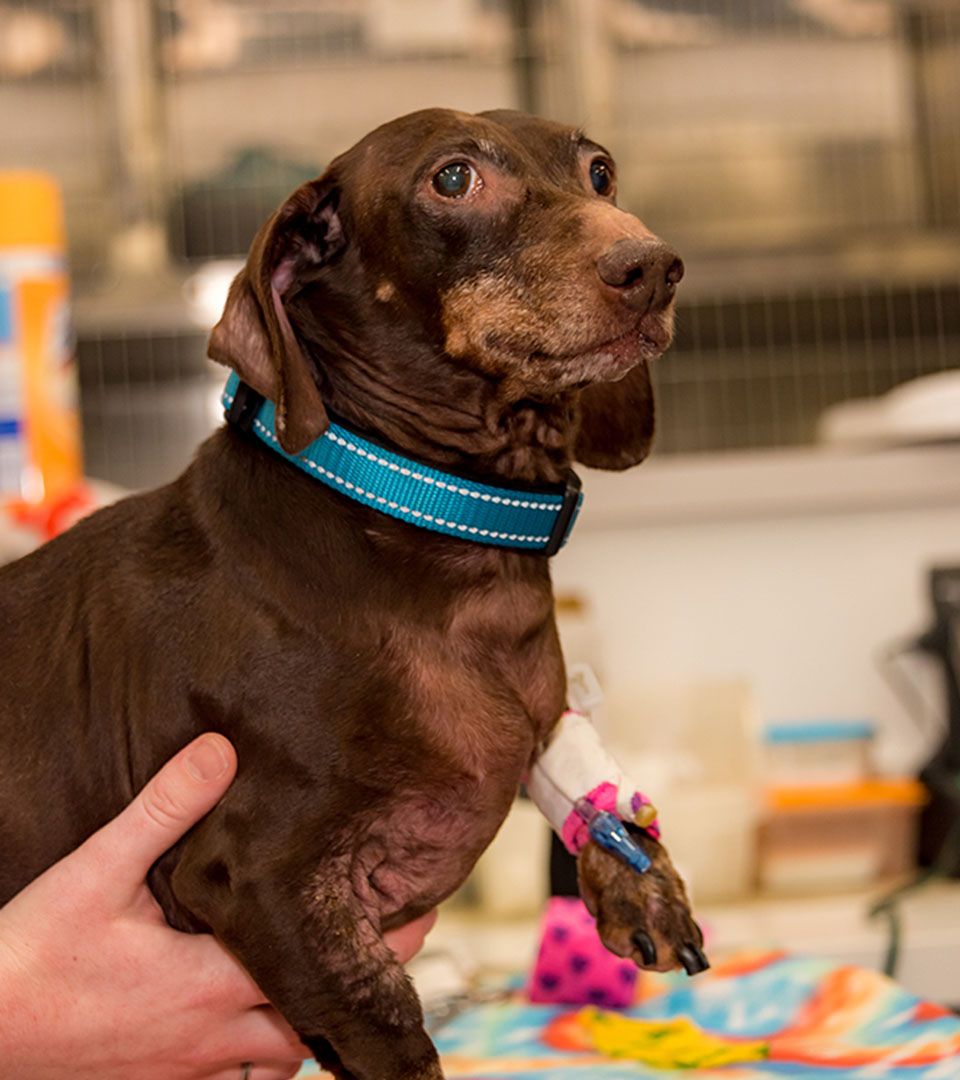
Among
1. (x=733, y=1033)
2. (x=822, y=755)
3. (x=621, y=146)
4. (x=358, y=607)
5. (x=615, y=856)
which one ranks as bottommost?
(x=733, y=1033)

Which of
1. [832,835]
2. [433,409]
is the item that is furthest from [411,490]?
[832,835]

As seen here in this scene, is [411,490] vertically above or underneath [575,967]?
above

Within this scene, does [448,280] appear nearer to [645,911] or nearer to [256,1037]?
[645,911]

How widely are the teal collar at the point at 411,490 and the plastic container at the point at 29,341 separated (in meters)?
0.74

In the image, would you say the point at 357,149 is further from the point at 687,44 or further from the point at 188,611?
the point at 687,44

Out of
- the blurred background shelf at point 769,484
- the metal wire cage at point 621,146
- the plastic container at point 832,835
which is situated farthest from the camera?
the metal wire cage at point 621,146

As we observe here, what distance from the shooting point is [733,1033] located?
1.28m

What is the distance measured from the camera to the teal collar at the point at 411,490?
98 cm

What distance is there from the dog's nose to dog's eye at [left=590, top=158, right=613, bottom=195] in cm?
16

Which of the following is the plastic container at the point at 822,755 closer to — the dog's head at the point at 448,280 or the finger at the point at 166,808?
the dog's head at the point at 448,280

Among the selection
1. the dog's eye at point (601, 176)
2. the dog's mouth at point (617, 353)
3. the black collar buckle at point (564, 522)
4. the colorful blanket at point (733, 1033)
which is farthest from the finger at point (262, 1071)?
the dog's eye at point (601, 176)

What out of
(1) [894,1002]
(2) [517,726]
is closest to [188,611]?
(2) [517,726]

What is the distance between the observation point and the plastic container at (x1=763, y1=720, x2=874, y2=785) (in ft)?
6.35

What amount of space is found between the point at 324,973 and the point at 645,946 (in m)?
0.22
